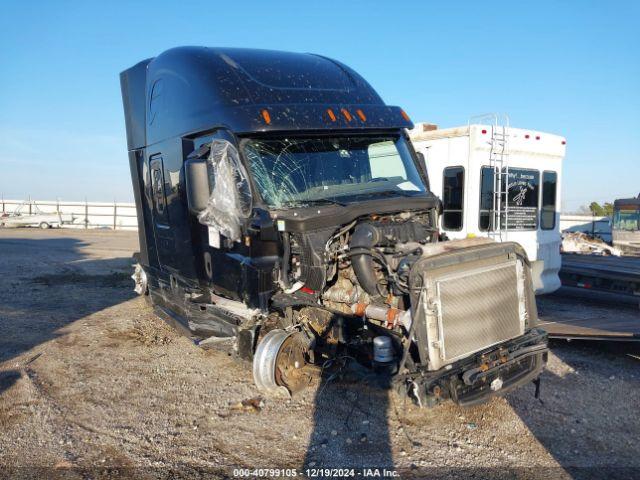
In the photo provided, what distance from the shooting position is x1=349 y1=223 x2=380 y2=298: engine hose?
15.4 ft

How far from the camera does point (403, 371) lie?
4102 millimetres

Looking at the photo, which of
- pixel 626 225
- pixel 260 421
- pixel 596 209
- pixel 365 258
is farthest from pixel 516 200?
pixel 596 209

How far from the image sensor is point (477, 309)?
4.43 meters

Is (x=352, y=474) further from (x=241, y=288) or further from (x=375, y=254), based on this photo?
(x=241, y=288)

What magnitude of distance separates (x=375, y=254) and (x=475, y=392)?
1385 millimetres

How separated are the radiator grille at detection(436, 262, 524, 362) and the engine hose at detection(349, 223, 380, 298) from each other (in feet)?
2.47

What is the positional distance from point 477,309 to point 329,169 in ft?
6.86

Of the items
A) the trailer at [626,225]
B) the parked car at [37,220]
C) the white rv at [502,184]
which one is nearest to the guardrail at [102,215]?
the parked car at [37,220]

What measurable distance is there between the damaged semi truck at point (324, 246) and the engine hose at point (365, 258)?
13mm

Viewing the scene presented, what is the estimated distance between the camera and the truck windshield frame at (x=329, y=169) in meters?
5.18

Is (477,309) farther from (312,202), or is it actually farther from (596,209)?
(596,209)

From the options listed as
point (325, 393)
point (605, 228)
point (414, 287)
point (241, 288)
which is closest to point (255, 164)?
point (241, 288)

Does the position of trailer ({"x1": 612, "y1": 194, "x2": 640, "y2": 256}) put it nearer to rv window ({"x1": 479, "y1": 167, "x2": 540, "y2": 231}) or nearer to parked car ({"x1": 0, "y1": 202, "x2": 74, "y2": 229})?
rv window ({"x1": 479, "y1": 167, "x2": 540, "y2": 231})

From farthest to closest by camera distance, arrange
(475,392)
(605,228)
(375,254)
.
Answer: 1. (605,228)
2. (375,254)
3. (475,392)
